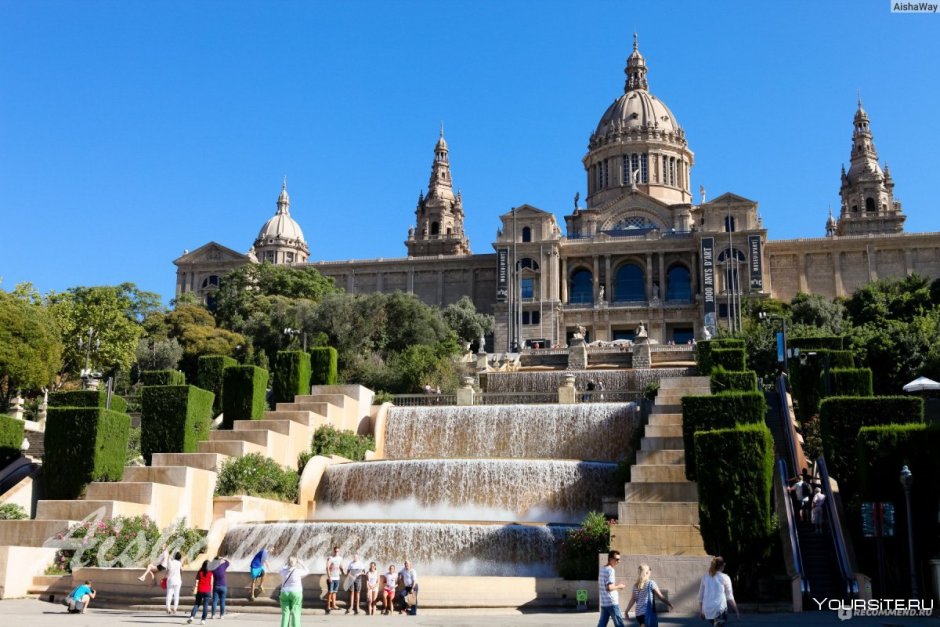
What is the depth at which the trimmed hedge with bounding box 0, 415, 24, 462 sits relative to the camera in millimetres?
30734

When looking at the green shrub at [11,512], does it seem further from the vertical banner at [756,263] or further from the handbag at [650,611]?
the vertical banner at [756,263]

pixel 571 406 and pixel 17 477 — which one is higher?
pixel 571 406

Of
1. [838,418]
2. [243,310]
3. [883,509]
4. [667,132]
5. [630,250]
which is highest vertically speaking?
[667,132]

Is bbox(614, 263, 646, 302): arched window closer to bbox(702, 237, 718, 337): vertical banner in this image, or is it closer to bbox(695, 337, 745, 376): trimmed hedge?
bbox(702, 237, 718, 337): vertical banner

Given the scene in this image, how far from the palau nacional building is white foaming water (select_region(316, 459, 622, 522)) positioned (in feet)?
121

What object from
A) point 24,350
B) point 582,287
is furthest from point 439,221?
point 24,350

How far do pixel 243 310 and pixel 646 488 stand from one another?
173 ft

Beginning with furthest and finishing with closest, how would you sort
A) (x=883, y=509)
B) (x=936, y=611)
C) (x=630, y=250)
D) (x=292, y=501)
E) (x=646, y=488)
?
1. (x=630, y=250)
2. (x=292, y=501)
3. (x=646, y=488)
4. (x=883, y=509)
5. (x=936, y=611)

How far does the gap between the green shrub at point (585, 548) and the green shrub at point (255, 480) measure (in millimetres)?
10379

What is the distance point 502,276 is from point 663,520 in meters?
56.5

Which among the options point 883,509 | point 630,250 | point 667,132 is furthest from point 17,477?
point 667,132

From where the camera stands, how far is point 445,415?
34.4m

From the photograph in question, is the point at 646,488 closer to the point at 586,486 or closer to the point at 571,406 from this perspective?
the point at 586,486

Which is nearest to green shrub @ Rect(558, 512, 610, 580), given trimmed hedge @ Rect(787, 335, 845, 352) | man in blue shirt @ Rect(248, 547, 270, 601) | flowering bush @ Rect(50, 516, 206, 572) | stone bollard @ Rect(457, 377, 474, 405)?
man in blue shirt @ Rect(248, 547, 270, 601)
